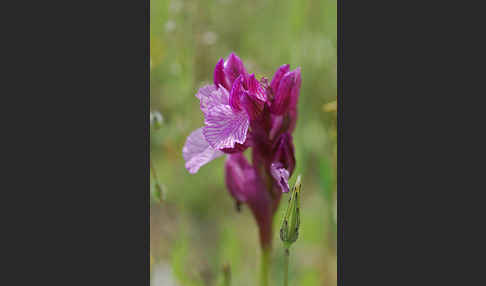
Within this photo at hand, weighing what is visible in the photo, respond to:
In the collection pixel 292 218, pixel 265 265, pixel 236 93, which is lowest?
pixel 265 265

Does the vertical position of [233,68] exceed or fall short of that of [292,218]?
it exceeds it

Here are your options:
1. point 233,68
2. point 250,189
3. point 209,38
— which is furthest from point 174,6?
point 250,189

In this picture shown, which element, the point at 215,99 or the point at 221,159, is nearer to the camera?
the point at 215,99

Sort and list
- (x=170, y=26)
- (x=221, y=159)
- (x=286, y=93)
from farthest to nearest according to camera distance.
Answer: (x=221, y=159) < (x=170, y=26) < (x=286, y=93)

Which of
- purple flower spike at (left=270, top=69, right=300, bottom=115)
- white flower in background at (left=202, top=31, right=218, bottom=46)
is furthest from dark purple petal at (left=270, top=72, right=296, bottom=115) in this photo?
white flower in background at (left=202, top=31, right=218, bottom=46)

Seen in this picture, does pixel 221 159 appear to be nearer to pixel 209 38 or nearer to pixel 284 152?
pixel 209 38

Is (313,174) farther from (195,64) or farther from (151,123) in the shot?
(151,123)

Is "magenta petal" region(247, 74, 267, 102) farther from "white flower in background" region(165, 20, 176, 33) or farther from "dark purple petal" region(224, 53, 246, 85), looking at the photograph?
"white flower in background" region(165, 20, 176, 33)
